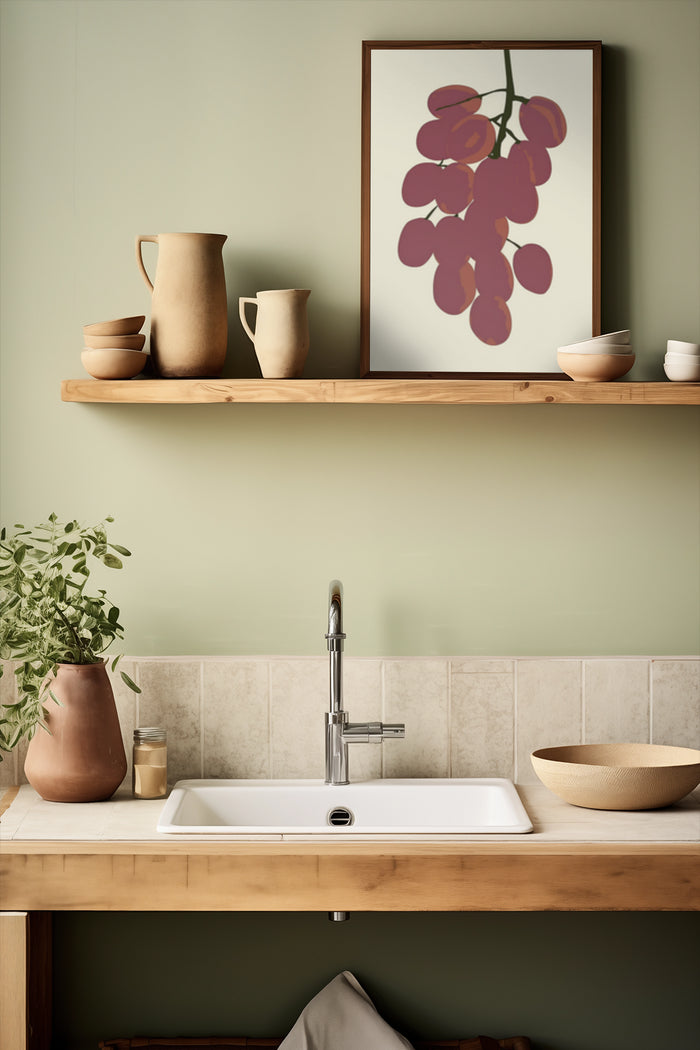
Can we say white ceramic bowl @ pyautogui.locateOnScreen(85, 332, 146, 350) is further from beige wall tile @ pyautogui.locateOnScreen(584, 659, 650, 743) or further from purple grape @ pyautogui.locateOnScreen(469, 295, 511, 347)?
beige wall tile @ pyautogui.locateOnScreen(584, 659, 650, 743)

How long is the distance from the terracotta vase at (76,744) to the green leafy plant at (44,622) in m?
0.03

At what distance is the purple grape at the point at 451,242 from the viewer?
2201 millimetres

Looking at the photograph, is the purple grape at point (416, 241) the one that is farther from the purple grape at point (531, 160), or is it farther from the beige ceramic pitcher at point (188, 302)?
the beige ceramic pitcher at point (188, 302)

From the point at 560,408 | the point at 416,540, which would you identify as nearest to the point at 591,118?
the point at 560,408

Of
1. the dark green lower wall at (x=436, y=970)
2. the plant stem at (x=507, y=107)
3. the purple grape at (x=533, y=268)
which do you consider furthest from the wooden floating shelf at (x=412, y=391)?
the dark green lower wall at (x=436, y=970)

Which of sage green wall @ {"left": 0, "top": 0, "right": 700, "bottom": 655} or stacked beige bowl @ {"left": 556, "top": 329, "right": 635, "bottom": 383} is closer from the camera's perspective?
stacked beige bowl @ {"left": 556, "top": 329, "right": 635, "bottom": 383}

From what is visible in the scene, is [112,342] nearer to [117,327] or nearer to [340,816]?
[117,327]

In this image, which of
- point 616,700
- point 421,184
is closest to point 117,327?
point 421,184

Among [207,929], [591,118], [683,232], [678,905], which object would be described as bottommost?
[207,929]

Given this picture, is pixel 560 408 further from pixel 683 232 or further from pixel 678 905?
pixel 678 905

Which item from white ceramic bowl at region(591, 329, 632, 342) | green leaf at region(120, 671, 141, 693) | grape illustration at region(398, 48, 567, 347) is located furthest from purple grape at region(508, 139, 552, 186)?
green leaf at region(120, 671, 141, 693)

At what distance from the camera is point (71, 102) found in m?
2.23

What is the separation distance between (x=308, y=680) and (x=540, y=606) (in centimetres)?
52

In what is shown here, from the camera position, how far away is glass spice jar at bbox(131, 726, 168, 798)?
81.8 inches
